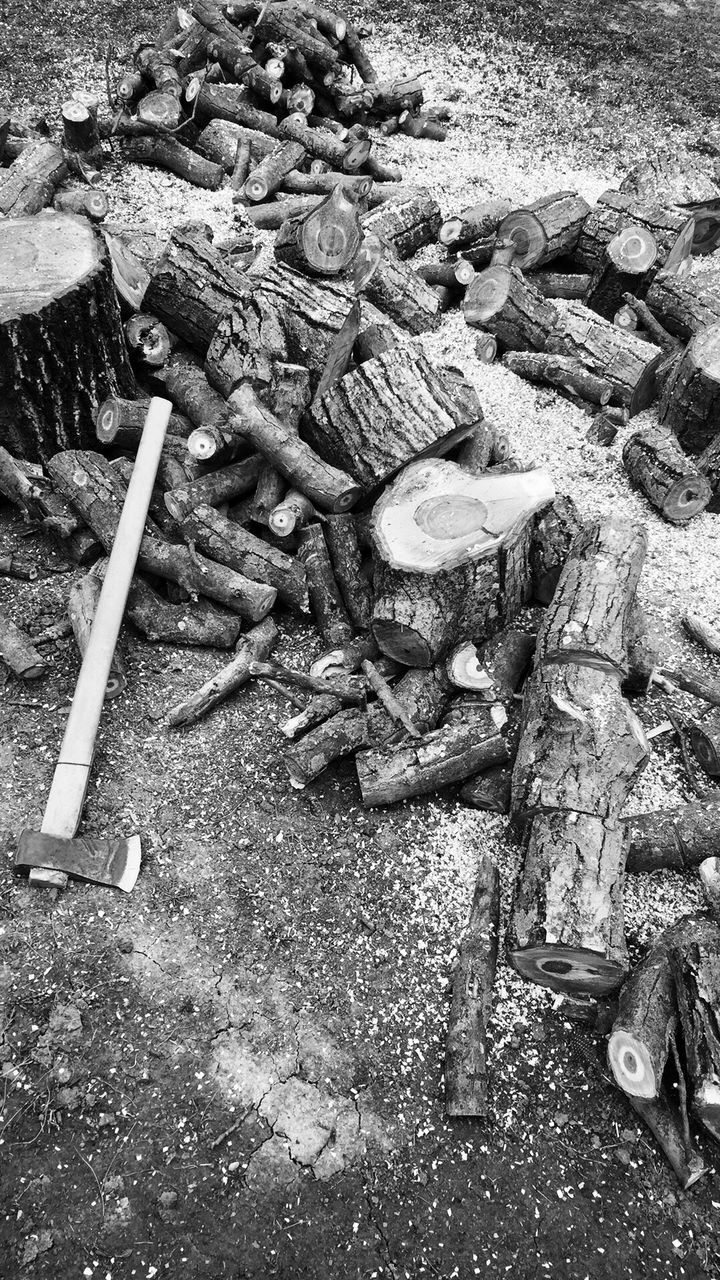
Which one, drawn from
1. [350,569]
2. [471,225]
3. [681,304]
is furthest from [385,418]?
[471,225]

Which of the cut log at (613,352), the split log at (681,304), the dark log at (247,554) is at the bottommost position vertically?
the dark log at (247,554)

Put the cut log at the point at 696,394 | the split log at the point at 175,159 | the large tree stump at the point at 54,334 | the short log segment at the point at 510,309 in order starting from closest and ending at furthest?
1. the large tree stump at the point at 54,334
2. the cut log at the point at 696,394
3. the short log segment at the point at 510,309
4. the split log at the point at 175,159

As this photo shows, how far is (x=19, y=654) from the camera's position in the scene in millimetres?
3703

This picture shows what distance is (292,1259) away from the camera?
233cm

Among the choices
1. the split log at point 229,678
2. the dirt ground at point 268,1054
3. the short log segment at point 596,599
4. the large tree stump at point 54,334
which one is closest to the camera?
the dirt ground at point 268,1054

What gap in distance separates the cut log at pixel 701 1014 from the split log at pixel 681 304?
512cm

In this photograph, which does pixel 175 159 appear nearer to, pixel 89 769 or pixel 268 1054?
pixel 89 769

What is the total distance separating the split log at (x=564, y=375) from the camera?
5699 mm

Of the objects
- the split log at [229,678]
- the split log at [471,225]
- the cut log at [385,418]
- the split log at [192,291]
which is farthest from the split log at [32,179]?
the split log at [229,678]

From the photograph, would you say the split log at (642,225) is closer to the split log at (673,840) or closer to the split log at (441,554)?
the split log at (441,554)

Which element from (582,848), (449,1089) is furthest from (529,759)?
(449,1089)

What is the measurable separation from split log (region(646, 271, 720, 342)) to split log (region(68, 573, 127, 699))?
201 inches

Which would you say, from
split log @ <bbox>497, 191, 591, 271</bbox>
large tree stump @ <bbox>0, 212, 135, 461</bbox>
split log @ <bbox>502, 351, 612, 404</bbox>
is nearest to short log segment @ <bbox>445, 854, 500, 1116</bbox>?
large tree stump @ <bbox>0, 212, 135, 461</bbox>

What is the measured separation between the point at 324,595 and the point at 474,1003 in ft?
6.68
